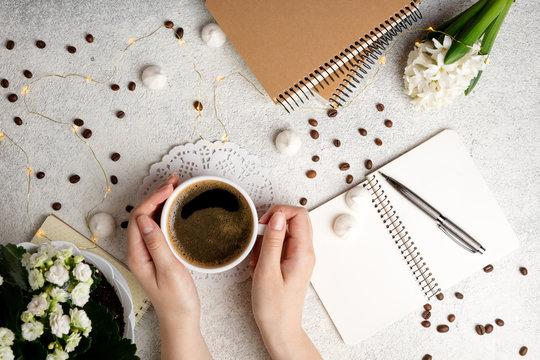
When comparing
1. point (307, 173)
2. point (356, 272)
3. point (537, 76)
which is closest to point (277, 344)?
point (356, 272)

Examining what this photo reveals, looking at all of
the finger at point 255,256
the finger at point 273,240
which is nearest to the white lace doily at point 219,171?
the finger at point 255,256

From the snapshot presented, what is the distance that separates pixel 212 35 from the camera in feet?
3.45

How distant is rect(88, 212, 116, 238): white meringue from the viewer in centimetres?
103

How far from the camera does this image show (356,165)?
3.62 ft

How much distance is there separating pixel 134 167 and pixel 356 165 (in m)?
0.59

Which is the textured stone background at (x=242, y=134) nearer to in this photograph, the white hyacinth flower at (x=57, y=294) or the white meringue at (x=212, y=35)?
the white meringue at (x=212, y=35)

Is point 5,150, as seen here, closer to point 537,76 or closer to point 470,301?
point 470,301

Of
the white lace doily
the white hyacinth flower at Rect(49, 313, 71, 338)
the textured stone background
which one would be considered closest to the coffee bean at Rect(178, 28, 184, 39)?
the textured stone background

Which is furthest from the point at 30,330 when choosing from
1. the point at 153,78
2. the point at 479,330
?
the point at 479,330

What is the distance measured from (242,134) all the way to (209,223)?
263 millimetres

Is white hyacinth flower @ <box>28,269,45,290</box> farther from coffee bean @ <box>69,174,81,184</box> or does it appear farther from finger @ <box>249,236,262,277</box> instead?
finger @ <box>249,236,262,277</box>

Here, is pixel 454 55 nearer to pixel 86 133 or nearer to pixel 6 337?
pixel 86 133

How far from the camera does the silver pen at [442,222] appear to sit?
1082 mm

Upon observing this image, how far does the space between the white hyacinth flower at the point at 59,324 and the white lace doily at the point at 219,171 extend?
42 cm
